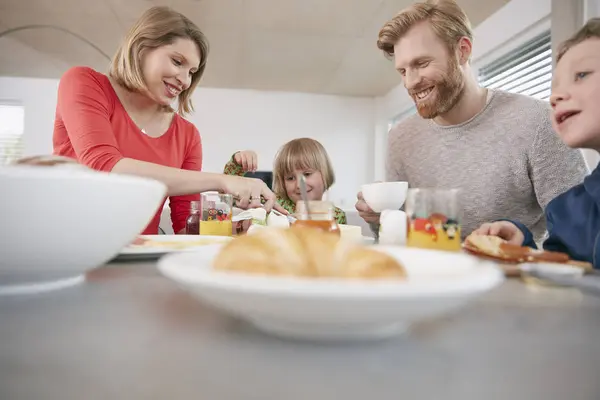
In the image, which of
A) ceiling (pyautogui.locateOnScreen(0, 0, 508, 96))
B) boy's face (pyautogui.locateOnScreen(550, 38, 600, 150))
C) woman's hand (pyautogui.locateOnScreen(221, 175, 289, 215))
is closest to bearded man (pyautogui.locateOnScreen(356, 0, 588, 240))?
woman's hand (pyautogui.locateOnScreen(221, 175, 289, 215))

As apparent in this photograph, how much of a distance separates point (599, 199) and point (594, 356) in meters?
0.84

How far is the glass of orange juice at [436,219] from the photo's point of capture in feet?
2.24

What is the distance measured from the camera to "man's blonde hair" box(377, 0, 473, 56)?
1630mm

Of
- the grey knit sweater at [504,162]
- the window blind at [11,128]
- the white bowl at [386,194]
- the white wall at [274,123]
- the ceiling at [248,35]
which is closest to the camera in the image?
the white bowl at [386,194]

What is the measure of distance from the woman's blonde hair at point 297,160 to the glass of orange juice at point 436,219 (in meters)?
1.79

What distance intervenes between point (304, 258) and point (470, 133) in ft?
4.90

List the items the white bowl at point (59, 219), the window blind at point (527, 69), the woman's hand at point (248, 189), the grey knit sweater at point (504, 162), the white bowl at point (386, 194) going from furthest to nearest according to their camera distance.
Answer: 1. the window blind at point (527, 69)
2. the grey knit sweater at point (504, 162)
3. the woman's hand at point (248, 189)
4. the white bowl at point (386, 194)
5. the white bowl at point (59, 219)

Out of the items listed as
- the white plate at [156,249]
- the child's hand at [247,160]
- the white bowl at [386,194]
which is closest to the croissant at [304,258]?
the white plate at [156,249]

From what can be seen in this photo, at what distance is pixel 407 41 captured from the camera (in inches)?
65.6

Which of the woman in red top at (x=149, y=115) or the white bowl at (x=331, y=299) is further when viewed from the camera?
the woman in red top at (x=149, y=115)

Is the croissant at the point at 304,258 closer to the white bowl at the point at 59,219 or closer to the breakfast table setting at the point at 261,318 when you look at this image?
the breakfast table setting at the point at 261,318

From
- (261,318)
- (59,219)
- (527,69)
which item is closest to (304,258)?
(261,318)

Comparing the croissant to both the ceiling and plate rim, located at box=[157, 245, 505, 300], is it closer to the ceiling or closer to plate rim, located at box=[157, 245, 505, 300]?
plate rim, located at box=[157, 245, 505, 300]

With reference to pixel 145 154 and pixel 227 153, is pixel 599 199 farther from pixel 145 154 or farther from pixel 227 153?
pixel 227 153
